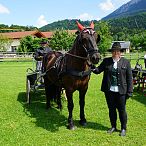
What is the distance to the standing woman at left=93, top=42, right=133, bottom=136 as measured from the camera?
6.28m

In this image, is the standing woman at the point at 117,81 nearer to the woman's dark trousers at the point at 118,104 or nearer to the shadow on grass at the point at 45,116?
the woman's dark trousers at the point at 118,104

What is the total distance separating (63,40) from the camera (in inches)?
1960

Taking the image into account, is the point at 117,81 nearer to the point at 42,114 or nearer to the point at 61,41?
the point at 42,114

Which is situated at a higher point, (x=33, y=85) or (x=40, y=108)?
(x=33, y=85)

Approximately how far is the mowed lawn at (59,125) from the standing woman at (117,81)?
1.51 feet

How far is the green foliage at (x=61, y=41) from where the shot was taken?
49.8 meters

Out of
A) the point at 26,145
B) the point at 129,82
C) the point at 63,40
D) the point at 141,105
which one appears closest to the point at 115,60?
the point at 129,82

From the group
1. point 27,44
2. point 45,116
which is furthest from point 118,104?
point 27,44

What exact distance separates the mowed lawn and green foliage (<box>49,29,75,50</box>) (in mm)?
39490

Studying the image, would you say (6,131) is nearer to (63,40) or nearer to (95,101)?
(95,101)

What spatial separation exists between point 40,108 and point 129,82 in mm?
3780

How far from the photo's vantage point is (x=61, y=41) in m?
49.9

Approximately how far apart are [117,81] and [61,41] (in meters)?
44.0

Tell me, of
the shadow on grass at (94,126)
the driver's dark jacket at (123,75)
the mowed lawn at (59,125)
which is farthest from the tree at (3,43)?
the driver's dark jacket at (123,75)
